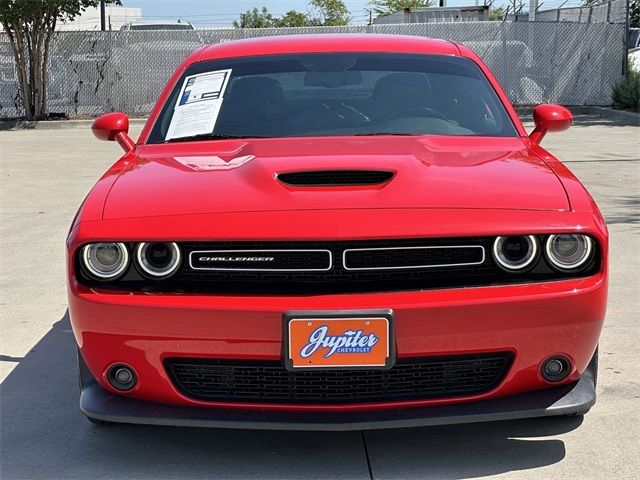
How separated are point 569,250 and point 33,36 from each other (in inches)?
745

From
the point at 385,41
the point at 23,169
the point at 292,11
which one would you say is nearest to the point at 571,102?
the point at 23,169

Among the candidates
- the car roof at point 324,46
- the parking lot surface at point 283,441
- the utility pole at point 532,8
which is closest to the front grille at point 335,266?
the parking lot surface at point 283,441

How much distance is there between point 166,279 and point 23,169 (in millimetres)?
10092

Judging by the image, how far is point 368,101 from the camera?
463 centimetres

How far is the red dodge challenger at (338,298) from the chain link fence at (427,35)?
752 inches

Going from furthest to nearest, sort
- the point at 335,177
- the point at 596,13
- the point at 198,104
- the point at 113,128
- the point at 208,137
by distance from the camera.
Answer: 1. the point at 596,13
2. the point at 113,128
3. the point at 198,104
4. the point at 208,137
5. the point at 335,177

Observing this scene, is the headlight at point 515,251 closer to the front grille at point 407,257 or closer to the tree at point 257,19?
the front grille at point 407,257

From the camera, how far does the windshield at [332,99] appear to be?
4.44 metres

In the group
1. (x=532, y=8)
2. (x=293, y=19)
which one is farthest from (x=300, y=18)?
(x=532, y=8)

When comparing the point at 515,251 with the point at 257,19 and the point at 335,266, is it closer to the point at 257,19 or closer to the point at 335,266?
the point at 335,266

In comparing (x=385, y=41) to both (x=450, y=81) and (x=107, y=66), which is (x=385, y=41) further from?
(x=107, y=66)

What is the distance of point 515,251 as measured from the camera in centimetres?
328

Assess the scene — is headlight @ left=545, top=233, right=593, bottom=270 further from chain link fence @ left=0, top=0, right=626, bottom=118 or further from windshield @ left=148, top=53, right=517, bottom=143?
chain link fence @ left=0, top=0, right=626, bottom=118

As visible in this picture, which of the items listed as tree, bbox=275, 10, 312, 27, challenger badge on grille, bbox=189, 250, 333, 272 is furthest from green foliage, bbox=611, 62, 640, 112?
tree, bbox=275, 10, 312, 27
